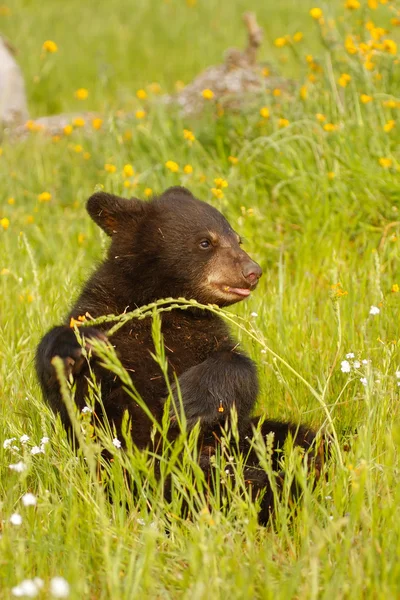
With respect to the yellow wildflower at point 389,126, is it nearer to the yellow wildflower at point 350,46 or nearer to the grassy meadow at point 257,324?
the grassy meadow at point 257,324

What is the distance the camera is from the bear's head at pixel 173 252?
3.68m

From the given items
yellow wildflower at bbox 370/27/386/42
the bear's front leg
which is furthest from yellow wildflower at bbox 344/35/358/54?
the bear's front leg

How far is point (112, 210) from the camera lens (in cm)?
384

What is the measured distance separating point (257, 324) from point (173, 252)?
0.65 metres

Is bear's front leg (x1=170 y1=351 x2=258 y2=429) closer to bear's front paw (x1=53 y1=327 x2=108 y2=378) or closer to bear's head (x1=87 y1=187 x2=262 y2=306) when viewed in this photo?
bear's front paw (x1=53 y1=327 x2=108 y2=378)

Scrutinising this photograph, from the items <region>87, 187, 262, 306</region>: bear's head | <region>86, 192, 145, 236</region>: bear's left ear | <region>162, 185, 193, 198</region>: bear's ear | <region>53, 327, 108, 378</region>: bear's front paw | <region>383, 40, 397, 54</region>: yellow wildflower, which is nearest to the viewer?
<region>53, 327, 108, 378</region>: bear's front paw

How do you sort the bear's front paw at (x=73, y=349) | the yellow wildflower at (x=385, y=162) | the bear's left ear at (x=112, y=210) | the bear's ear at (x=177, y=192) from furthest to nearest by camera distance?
1. the yellow wildflower at (x=385, y=162)
2. the bear's ear at (x=177, y=192)
3. the bear's left ear at (x=112, y=210)
4. the bear's front paw at (x=73, y=349)

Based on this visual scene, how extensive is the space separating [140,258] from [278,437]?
3.07 feet

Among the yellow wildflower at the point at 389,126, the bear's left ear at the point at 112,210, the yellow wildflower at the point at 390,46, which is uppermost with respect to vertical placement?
the yellow wildflower at the point at 390,46

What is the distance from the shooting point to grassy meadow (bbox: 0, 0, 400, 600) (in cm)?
238

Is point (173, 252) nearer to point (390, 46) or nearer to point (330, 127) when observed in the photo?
point (330, 127)

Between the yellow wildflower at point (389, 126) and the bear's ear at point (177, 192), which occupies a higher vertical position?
the yellow wildflower at point (389, 126)

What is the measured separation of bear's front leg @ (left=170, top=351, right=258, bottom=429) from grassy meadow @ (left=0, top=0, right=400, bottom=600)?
0.15 m

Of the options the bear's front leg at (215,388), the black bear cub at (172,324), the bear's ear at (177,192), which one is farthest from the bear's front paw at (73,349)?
the bear's ear at (177,192)
